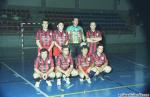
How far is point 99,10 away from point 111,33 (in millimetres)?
2858

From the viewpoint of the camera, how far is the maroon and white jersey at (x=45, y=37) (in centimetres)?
770

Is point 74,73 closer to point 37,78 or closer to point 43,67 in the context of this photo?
point 43,67

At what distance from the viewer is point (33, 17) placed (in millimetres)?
17219

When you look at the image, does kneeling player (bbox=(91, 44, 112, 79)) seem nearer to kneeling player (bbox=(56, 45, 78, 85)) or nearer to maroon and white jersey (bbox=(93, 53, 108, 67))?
maroon and white jersey (bbox=(93, 53, 108, 67))

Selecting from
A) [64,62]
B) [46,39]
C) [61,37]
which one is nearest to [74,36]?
A: [61,37]

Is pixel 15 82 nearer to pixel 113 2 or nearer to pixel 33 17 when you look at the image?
pixel 33 17

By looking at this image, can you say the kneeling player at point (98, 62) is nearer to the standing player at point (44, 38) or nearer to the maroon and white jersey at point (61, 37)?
the maroon and white jersey at point (61, 37)

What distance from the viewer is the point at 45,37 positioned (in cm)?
771

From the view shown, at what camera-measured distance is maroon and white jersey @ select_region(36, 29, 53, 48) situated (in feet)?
25.3

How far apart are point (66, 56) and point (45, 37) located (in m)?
0.94

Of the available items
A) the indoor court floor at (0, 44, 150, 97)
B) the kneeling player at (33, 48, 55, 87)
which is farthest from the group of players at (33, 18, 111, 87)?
the indoor court floor at (0, 44, 150, 97)

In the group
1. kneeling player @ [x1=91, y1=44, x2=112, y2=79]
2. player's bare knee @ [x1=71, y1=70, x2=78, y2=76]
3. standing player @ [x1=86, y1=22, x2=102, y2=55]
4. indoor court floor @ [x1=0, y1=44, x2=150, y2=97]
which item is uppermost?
standing player @ [x1=86, y1=22, x2=102, y2=55]

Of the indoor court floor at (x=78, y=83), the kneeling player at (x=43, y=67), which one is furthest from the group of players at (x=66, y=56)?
the indoor court floor at (x=78, y=83)

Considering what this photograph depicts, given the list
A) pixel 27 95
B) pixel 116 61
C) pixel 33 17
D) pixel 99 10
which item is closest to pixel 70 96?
pixel 27 95
